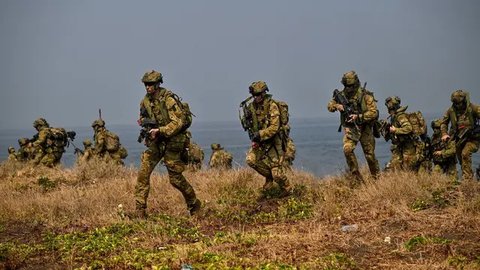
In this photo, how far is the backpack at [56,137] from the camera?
20031mm

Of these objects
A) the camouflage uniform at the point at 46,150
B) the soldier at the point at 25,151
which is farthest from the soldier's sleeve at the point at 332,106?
the soldier at the point at 25,151

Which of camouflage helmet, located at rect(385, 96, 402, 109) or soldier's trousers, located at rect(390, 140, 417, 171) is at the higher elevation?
camouflage helmet, located at rect(385, 96, 402, 109)

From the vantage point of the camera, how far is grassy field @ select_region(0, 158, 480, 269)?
20.7 feet

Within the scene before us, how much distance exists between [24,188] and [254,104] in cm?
669

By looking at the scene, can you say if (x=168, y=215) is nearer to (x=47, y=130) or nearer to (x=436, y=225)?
(x=436, y=225)

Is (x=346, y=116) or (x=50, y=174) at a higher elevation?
(x=346, y=116)

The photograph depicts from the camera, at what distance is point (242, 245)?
7012mm

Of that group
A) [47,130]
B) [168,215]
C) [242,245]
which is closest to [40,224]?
[168,215]

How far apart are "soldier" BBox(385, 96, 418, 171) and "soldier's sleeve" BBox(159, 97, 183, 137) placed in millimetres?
5887

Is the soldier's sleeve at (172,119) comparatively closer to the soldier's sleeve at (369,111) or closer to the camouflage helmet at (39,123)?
the soldier's sleeve at (369,111)

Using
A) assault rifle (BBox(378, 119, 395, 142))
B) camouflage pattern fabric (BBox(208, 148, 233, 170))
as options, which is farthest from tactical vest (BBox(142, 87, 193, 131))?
camouflage pattern fabric (BBox(208, 148, 233, 170))

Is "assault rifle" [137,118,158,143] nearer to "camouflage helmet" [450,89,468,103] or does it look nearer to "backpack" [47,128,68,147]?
"camouflage helmet" [450,89,468,103]

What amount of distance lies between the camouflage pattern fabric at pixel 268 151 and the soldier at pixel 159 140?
1.50 metres

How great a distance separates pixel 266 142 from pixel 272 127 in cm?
45
